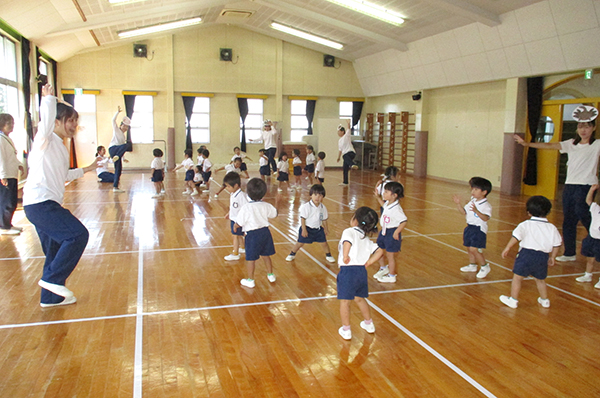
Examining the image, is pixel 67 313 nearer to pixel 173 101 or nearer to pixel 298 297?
pixel 298 297

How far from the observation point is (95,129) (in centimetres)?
1823

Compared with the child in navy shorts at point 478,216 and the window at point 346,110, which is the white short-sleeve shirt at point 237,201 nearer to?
the child in navy shorts at point 478,216

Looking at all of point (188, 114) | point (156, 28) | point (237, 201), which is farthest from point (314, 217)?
point (188, 114)

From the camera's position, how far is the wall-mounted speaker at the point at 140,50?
59.1ft

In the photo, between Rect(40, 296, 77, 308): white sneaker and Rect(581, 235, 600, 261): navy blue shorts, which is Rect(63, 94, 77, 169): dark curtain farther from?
Rect(581, 235, 600, 261): navy blue shorts

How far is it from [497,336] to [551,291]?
156cm

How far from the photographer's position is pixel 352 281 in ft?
11.6

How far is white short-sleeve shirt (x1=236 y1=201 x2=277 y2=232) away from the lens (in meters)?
4.70

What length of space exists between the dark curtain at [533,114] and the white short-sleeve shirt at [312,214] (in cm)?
Answer: 930

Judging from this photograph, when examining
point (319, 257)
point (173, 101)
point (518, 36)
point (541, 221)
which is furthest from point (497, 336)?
point (173, 101)

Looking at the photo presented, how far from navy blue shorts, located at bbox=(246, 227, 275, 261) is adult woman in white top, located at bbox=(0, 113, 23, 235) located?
4064 mm

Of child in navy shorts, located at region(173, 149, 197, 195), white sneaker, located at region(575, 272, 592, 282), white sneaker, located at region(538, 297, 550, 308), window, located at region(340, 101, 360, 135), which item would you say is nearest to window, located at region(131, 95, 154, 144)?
child in navy shorts, located at region(173, 149, 197, 195)

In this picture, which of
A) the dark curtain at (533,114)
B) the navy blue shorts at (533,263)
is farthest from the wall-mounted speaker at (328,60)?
the navy blue shorts at (533,263)

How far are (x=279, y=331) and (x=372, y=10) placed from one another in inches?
455
